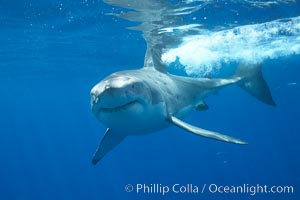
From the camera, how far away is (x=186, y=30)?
61.2 ft

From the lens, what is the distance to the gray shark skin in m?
5.82

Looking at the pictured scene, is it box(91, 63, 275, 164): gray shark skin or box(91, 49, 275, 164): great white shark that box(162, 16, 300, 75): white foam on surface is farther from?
box(91, 49, 275, 164): great white shark

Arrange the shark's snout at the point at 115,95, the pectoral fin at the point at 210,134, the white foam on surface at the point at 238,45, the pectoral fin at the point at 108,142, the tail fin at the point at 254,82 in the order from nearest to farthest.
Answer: the shark's snout at the point at 115,95, the pectoral fin at the point at 210,134, the pectoral fin at the point at 108,142, the tail fin at the point at 254,82, the white foam on surface at the point at 238,45

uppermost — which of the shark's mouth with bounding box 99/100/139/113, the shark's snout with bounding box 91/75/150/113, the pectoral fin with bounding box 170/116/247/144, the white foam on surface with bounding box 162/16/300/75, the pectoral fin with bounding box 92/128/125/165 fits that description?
the shark's snout with bounding box 91/75/150/113

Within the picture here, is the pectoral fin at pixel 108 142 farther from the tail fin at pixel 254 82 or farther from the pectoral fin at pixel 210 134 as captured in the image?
the tail fin at pixel 254 82

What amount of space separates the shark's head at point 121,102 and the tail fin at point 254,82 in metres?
6.14

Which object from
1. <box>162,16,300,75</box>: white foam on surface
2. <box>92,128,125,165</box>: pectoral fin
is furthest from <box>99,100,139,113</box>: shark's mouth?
<box>162,16,300,75</box>: white foam on surface

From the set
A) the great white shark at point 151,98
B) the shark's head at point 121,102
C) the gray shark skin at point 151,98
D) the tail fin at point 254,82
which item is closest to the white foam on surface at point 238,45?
the tail fin at point 254,82

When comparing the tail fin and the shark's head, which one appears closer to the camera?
the shark's head

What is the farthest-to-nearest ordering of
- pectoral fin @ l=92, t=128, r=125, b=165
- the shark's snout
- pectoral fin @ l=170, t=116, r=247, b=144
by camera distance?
pectoral fin @ l=92, t=128, r=125, b=165 → pectoral fin @ l=170, t=116, r=247, b=144 → the shark's snout

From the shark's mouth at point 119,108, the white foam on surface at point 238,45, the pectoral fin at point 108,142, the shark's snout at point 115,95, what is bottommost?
the white foam on surface at point 238,45

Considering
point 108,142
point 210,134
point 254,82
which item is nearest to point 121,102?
point 210,134

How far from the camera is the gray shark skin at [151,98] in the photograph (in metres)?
5.82

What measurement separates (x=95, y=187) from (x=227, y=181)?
85.5ft
